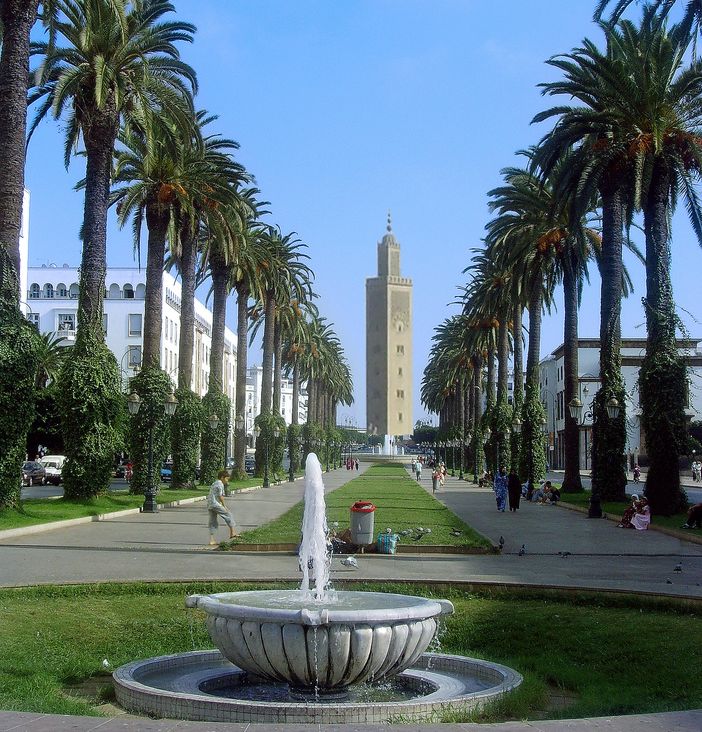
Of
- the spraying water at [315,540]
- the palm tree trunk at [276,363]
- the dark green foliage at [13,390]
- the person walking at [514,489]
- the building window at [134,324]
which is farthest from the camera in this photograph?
the building window at [134,324]

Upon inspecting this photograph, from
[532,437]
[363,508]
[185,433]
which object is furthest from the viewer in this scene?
[532,437]

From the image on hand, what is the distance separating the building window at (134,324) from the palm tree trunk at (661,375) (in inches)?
2549

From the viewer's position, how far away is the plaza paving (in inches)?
239

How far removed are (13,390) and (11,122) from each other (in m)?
6.13

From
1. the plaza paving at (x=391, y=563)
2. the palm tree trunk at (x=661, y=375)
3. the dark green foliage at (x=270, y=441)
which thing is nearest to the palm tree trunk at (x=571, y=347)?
the palm tree trunk at (x=661, y=375)

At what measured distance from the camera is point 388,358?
156500mm

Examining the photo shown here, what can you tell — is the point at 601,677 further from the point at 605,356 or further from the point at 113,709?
the point at 605,356

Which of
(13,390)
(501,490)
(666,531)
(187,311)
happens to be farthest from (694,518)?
(187,311)

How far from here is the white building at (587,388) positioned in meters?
86.7

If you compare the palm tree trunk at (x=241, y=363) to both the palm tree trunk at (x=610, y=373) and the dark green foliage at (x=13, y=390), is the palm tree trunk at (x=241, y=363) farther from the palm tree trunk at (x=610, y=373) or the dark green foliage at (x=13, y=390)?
the dark green foliage at (x=13, y=390)

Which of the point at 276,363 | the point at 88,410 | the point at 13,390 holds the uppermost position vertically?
the point at 276,363

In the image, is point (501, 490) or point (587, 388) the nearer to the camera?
point (501, 490)

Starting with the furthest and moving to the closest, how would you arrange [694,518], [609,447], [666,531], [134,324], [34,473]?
[134,324] → [34,473] → [609,447] → [666,531] → [694,518]

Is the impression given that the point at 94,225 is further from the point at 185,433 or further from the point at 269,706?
the point at 269,706
